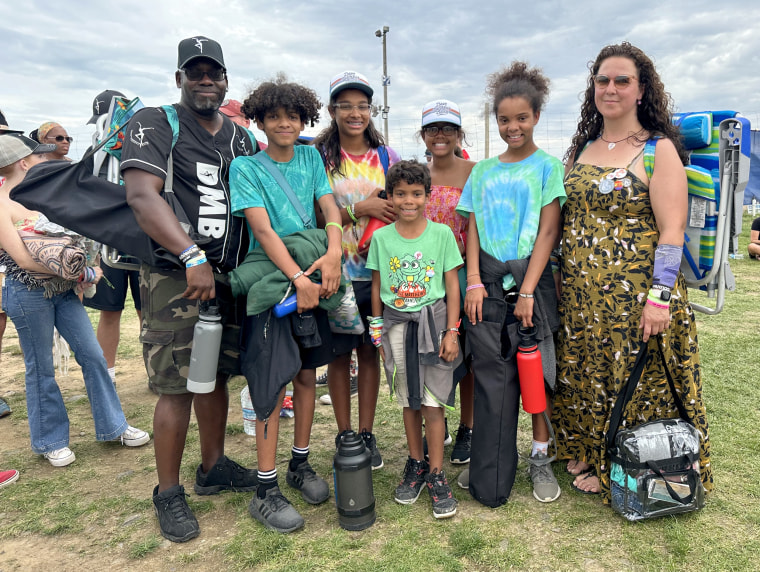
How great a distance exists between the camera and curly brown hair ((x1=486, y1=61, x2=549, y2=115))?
284 cm

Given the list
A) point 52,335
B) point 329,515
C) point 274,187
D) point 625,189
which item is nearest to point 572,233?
point 625,189

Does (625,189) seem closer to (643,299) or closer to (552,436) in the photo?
(643,299)


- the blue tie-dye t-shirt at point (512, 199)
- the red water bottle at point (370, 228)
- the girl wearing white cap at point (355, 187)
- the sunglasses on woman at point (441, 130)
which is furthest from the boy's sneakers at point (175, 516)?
the sunglasses on woman at point (441, 130)

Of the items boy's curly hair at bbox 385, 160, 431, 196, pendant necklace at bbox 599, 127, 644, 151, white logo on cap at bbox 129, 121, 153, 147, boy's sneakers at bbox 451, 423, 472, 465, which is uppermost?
white logo on cap at bbox 129, 121, 153, 147

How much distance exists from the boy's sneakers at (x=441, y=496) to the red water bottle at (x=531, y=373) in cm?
63

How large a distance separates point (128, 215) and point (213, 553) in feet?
5.80

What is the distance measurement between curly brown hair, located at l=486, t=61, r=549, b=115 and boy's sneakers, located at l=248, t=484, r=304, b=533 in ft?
8.15

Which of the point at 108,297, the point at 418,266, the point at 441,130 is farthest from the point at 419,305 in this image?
the point at 108,297

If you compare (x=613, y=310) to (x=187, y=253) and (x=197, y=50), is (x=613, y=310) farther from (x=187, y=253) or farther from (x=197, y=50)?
(x=197, y=50)

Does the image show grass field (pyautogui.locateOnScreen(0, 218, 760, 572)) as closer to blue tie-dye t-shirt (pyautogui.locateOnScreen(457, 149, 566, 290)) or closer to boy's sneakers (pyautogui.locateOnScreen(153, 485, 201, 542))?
boy's sneakers (pyautogui.locateOnScreen(153, 485, 201, 542))

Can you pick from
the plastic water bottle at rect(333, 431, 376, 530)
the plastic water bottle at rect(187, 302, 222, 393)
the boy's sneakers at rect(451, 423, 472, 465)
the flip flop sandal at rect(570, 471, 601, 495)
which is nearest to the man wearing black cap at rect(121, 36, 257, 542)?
the plastic water bottle at rect(187, 302, 222, 393)

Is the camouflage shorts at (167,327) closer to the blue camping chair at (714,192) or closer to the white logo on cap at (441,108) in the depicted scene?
the white logo on cap at (441,108)

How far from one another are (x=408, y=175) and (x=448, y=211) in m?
0.47

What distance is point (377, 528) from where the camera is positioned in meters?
2.77
